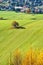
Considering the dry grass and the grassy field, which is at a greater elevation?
the dry grass

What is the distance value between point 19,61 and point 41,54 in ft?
16.1

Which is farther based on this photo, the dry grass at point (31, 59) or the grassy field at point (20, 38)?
the grassy field at point (20, 38)

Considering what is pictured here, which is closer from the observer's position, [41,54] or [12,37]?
[41,54]

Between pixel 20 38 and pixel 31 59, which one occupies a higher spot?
pixel 31 59

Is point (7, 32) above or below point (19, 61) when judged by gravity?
below

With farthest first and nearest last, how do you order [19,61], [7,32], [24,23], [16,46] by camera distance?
[24,23] < [7,32] < [16,46] < [19,61]

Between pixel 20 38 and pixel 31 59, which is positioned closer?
pixel 31 59

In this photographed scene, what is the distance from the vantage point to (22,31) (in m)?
69.1

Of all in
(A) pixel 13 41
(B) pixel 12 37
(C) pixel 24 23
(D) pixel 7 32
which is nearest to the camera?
(A) pixel 13 41

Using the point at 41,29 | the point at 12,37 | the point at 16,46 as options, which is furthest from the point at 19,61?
the point at 41,29

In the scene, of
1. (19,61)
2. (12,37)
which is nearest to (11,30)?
(12,37)

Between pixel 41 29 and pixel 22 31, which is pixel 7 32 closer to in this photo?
pixel 22 31

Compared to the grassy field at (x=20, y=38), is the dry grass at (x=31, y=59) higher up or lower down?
higher up

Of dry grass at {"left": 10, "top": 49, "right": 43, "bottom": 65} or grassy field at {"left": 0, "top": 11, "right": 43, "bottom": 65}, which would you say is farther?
grassy field at {"left": 0, "top": 11, "right": 43, "bottom": 65}
